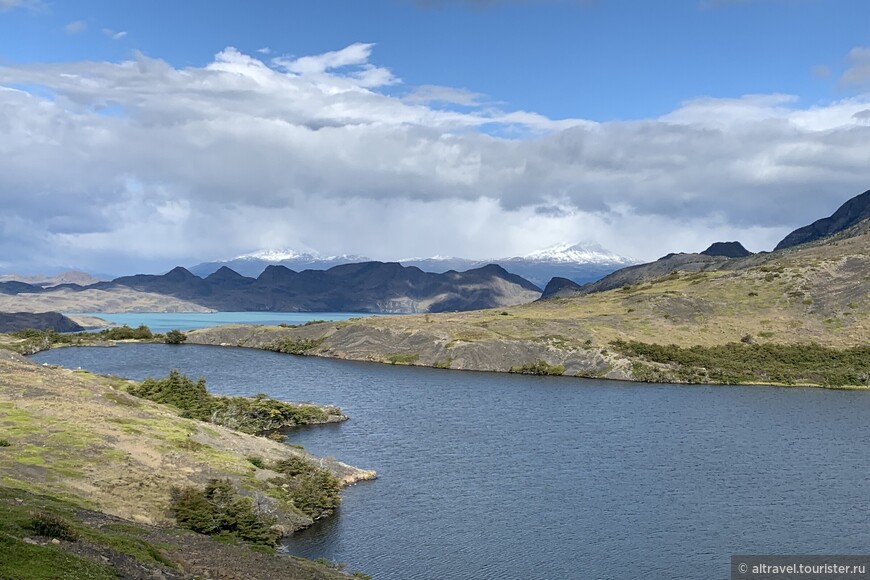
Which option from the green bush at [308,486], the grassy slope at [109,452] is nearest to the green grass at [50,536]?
the grassy slope at [109,452]

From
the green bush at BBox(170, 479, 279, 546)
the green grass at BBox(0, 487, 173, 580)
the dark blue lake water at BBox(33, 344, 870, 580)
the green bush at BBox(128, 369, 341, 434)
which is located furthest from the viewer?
the green bush at BBox(128, 369, 341, 434)

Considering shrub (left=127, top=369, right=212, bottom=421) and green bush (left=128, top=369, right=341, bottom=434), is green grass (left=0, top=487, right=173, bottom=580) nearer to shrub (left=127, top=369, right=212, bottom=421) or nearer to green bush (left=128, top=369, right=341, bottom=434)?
green bush (left=128, top=369, right=341, bottom=434)

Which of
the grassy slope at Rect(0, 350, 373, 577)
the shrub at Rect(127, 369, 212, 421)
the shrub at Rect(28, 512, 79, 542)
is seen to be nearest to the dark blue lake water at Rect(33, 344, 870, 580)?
the grassy slope at Rect(0, 350, 373, 577)

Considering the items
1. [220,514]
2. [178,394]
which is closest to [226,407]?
[178,394]

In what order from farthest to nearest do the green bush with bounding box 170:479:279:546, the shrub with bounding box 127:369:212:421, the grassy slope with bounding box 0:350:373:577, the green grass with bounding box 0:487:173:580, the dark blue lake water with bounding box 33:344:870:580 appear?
the shrub with bounding box 127:369:212:421, the dark blue lake water with bounding box 33:344:870:580, the green bush with bounding box 170:479:279:546, the grassy slope with bounding box 0:350:373:577, the green grass with bounding box 0:487:173:580

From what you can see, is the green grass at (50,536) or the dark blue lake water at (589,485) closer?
the green grass at (50,536)

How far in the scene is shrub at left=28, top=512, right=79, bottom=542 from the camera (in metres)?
42.8

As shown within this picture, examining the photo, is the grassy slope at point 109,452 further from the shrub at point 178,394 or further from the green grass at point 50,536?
the shrub at point 178,394

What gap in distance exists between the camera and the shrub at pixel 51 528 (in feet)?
140

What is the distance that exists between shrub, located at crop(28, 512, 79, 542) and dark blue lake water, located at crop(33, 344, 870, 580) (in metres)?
28.1

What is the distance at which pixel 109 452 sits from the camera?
75.4 meters

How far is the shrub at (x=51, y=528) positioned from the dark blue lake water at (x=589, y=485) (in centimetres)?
2811

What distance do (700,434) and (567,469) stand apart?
3614 cm

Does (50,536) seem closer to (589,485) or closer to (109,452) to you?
(109,452)
